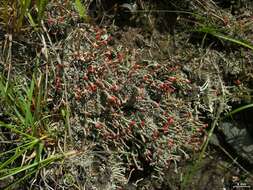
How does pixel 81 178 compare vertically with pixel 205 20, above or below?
below

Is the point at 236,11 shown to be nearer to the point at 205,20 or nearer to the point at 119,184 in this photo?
the point at 205,20

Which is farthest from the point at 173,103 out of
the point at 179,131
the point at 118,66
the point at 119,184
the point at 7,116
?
the point at 7,116

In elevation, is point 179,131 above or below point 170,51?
below

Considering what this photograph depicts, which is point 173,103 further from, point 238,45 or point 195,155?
point 238,45

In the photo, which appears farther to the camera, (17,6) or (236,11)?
(236,11)

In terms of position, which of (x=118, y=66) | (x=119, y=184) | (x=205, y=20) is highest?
(x=205, y=20)

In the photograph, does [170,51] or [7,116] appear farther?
[170,51]

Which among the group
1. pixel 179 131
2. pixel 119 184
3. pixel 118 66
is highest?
pixel 118 66

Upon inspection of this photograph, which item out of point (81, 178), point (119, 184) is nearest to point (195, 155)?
point (119, 184)

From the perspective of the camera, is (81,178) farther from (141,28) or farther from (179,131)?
(141,28)
